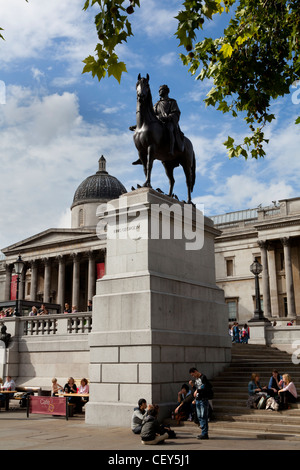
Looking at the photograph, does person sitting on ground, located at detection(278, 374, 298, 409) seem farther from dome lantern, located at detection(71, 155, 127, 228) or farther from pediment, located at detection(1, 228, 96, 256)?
dome lantern, located at detection(71, 155, 127, 228)

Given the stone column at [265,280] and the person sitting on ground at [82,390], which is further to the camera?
the stone column at [265,280]

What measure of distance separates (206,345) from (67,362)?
336 inches

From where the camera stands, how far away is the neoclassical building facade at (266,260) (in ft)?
181

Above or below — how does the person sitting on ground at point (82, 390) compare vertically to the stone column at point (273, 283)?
below

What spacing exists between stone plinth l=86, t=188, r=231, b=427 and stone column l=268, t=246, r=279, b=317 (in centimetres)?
4208

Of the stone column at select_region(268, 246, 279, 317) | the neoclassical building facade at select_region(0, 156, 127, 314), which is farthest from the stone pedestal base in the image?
the neoclassical building facade at select_region(0, 156, 127, 314)

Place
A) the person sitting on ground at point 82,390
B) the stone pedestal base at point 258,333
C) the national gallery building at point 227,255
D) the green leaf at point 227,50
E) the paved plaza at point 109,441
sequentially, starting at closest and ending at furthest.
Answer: the paved plaza at point 109,441
the green leaf at point 227,50
the person sitting on ground at point 82,390
the stone pedestal base at point 258,333
the national gallery building at point 227,255

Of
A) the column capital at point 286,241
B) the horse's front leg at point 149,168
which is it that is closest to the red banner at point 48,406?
the horse's front leg at point 149,168

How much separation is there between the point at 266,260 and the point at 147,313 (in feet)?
152

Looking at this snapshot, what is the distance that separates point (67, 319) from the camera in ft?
72.5

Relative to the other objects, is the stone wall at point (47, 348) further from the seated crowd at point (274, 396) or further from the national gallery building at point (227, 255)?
the national gallery building at point (227, 255)

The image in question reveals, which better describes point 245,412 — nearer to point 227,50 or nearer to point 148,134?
point 148,134

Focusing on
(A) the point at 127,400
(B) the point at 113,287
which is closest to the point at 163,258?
(B) the point at 113,287
